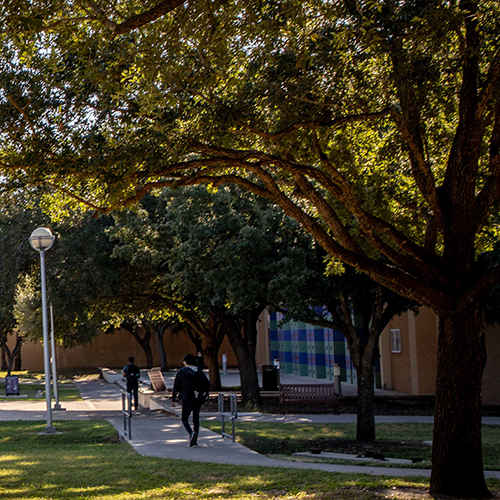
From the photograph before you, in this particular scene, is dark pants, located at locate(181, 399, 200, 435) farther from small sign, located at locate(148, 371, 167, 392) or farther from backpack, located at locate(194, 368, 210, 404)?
small sign, located at locate(148, 371, 167, 392)

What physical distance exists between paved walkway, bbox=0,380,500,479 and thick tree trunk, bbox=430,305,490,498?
1.49 metres

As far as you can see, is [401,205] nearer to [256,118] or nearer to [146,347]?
[256,118]

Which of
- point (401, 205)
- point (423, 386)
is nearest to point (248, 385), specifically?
point (423, 386)

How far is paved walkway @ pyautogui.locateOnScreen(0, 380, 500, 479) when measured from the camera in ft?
32.2

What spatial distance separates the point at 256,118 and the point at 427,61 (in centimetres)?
238

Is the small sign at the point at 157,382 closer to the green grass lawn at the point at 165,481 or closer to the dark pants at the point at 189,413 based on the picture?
the dark pants at the point at 189,413

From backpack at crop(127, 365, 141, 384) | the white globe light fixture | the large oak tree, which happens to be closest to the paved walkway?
backpack at crop(127, 365, 141, 384)

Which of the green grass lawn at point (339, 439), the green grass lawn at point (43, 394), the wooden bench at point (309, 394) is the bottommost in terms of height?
the green grass lawn at point (43, 394)

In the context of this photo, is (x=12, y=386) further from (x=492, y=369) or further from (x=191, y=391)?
(x=492, y=369)

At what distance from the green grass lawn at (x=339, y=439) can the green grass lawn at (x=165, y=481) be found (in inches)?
119

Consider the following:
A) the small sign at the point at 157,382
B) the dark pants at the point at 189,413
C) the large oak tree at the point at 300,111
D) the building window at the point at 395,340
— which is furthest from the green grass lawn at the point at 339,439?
the building window at the point at 395,340

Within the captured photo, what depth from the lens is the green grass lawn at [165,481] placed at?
290 inches

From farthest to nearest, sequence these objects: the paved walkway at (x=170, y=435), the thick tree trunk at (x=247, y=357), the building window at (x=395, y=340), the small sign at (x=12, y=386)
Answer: the small sign at (x=12, y=386) < the building window at (x=395, y=340) < the thick tree trunk at (x=247, y=357) < the paved walkway at (x=170, y=435)

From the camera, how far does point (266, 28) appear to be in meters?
7.55
